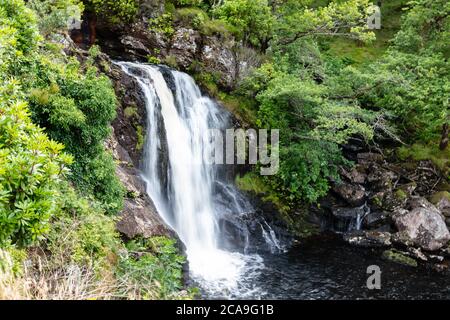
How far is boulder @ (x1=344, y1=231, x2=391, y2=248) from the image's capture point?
54.4 ft

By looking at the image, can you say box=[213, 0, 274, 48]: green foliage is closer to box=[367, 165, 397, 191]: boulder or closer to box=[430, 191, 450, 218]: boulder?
box=[367, 165, 397, 191]: boulder

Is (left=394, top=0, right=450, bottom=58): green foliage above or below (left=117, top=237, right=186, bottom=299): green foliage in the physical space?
above

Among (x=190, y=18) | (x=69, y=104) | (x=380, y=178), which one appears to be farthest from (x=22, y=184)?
(x=380, y=178)

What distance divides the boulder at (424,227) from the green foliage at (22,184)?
15.0 meters

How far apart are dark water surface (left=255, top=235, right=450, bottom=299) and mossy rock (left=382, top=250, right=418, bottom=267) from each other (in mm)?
253

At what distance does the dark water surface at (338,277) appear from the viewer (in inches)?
509

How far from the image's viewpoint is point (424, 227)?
16578 millimetres

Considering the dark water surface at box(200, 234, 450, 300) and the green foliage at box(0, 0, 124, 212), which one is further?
the dark water surface at box(200, 234, 450, 300)

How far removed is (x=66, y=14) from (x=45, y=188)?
1033cm

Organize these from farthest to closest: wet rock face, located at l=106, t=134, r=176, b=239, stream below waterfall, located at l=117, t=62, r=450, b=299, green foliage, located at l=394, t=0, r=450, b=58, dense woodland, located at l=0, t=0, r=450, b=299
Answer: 1. green foliage, located at l=394, t=0, r=450, b=58
2. stream below waterfall, located at l=117, t=62, r=450, b=299
3. wet rock face, located at l=106, t=134, r=176, b=239
4. dense woodland, located at l=0, t=0, r=450, b=299

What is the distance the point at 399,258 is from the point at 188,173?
871 cm

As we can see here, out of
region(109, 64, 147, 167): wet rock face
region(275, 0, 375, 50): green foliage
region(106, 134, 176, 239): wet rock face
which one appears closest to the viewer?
region(106, 134, 176, 239): wet rock face

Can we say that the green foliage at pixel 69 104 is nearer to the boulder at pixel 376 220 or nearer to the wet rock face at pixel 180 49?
the wet rock face at pixel 180 49

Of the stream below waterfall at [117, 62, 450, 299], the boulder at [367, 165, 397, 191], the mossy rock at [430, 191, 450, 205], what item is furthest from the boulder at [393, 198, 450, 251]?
the boulder at [367, 165, 397, 191]
